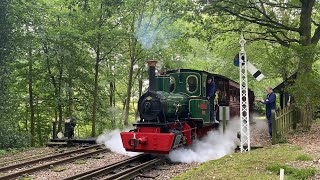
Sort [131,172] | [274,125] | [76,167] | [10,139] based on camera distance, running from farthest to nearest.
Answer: [10,139]
[274,125]
[76,167]
[131,172]

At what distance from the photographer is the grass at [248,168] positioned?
18.5 ft

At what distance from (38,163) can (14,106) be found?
6517 mm

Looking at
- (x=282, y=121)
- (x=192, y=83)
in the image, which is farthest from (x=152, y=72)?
(x=282, y=121)

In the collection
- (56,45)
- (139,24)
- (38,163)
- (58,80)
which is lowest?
(38,163)

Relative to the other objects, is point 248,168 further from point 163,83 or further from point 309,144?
point 163,83

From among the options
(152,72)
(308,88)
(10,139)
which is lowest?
(10,139)

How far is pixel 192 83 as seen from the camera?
10.7 metres

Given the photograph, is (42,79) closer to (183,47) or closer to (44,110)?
(44,110)

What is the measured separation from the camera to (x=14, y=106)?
14648 millimetres

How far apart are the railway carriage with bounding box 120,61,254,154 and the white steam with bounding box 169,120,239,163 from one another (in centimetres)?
31

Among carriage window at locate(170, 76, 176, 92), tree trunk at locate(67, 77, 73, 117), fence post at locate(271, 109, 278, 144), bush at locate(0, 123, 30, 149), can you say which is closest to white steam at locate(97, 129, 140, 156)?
carriage window at locate(170, 76, 176, 92)

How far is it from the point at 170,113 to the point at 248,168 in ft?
11.5

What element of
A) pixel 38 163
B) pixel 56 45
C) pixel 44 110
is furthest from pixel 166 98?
pixel 44 110

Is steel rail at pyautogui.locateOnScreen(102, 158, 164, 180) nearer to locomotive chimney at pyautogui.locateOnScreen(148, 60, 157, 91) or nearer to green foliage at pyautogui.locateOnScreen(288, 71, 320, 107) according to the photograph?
locomotive chimney at pyautogui.locateOnScreen(148, 60, 157, 91)
